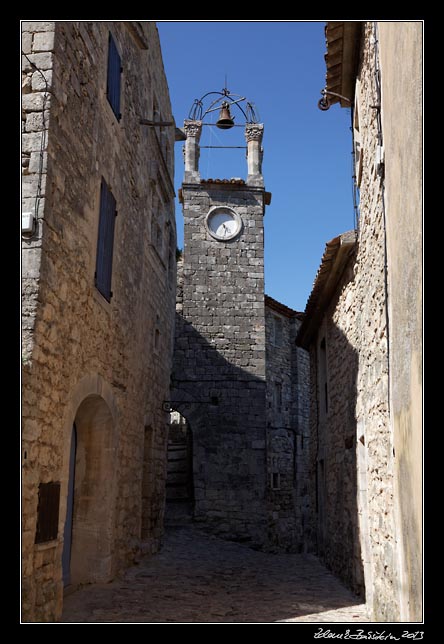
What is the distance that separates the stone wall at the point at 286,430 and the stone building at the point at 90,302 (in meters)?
8.42

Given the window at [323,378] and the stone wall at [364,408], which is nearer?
the stone wall at [364,408]

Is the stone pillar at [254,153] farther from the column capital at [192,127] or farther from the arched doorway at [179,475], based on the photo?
the arched doorway at [179,475]

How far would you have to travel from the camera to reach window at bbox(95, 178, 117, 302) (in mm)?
7117

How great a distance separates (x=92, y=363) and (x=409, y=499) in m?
3.79

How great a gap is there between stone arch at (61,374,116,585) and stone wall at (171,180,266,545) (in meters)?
7.92

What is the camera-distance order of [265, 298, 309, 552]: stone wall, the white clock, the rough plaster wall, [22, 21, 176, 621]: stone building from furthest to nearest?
[265, 298, 309, 552]: stone wall < the white clock < [22, 21, 176, 621]: stone building < the rough plaster wall

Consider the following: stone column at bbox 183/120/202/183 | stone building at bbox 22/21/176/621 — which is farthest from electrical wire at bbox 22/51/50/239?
stone column at bbox 183/120/202/183

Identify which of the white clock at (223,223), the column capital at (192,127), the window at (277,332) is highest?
the column capital at (192,127)

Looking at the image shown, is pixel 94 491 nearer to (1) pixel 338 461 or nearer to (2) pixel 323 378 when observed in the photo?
(1) pixel 338 461

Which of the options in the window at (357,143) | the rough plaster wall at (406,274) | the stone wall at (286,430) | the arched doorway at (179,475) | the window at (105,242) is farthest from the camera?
the stone wall at (286,430)

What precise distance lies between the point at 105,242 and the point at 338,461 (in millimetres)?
4977

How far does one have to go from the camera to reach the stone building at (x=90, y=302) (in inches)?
206

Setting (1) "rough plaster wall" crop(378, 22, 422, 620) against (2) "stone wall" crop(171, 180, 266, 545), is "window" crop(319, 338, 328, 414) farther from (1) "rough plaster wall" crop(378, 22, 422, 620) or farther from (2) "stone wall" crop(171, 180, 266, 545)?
(1) "rough plaster wall" crop(378, 22, 422, 620)
